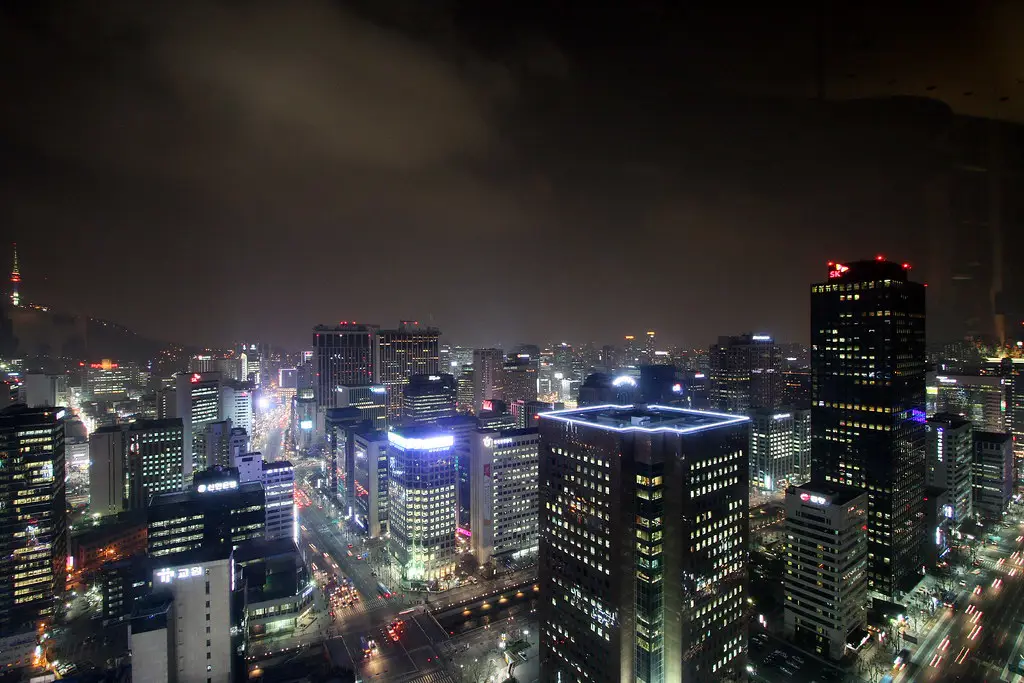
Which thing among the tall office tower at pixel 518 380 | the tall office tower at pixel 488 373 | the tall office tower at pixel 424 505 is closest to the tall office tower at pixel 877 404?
the tall office tower at pixel 424 505

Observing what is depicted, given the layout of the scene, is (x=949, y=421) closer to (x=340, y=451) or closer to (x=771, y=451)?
(x=771, y=451)

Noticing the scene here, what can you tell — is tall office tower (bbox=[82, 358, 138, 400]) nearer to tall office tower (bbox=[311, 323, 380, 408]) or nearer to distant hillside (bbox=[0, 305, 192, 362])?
distant hillside (bbox=[0, 305, 192, 362])

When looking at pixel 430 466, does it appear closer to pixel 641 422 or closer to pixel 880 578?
pixel 641 422

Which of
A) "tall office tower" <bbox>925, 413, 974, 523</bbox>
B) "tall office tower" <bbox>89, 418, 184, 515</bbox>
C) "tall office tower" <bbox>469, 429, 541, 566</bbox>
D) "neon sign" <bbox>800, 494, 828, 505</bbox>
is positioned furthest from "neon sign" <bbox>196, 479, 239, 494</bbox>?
"tall office tower" <bbox>925, 413, 974, 523</bbox>

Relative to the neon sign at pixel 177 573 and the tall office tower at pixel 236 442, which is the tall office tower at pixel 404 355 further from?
the neon sign at pixel 177 573

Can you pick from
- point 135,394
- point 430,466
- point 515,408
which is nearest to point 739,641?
point 430,466

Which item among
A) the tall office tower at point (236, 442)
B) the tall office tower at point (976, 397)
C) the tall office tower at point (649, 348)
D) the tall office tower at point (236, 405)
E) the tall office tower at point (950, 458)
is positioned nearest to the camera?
the tall office tower at point (950, 458)

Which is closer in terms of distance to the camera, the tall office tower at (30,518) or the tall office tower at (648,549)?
the tall office tower at (648,549)

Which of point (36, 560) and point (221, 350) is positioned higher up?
point (221, 350)
